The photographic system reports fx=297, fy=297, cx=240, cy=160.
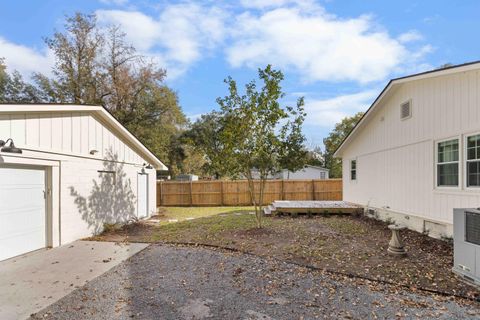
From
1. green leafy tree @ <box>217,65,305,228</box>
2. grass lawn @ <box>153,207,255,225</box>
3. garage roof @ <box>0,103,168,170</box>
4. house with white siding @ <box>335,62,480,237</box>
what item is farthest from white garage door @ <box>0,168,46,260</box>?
house with white siding @ <box>335,62,480,237</box>

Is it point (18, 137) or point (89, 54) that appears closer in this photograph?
point (18, 137)

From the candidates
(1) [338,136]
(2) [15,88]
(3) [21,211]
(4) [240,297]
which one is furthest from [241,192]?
(1) [338,136]

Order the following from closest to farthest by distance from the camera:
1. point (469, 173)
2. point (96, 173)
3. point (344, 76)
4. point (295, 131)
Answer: point (469, 173), point (295, 131), point (96, 173), point (344, 76)

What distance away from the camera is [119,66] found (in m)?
21.0

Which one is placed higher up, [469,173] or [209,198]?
[469,173]

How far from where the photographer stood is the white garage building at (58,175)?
5871 mm

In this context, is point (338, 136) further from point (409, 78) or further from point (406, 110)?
point (409, 78)

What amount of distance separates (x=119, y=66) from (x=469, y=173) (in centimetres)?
2110

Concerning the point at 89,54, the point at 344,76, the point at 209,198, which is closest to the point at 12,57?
the point at 89,54

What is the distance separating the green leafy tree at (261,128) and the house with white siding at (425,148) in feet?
10.6

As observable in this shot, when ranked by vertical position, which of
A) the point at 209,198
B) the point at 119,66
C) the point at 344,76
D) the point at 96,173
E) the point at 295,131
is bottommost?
the point at 209,198

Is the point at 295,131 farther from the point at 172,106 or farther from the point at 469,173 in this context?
the point at 172,106

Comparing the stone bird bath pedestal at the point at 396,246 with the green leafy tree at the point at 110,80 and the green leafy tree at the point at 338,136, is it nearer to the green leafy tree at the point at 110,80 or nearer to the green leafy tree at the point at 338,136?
the green leafy tree at the point at 110,80

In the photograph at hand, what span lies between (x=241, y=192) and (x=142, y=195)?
725cm
